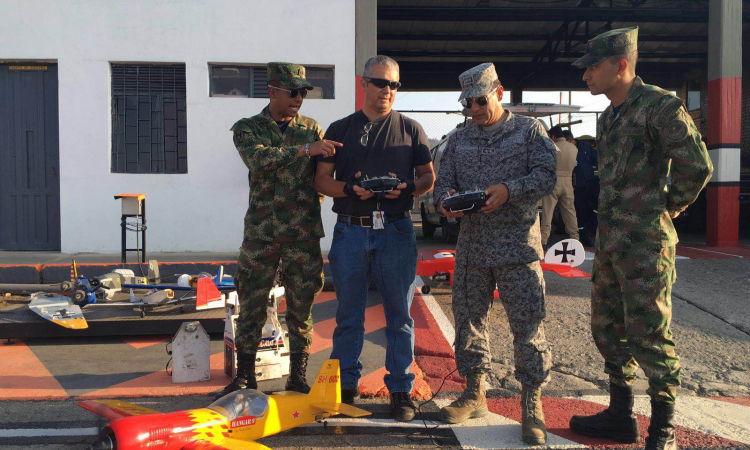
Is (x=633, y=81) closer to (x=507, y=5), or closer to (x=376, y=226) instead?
(x=376, y=226)

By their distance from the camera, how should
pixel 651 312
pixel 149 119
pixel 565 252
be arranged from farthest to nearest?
1. pixel 149 119
2. pixel 565 252
3. pixel 651 312

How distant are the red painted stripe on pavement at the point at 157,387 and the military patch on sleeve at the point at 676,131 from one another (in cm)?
338

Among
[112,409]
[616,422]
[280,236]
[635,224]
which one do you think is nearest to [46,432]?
[112,409]

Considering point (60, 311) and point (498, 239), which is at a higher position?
point (498, 239)

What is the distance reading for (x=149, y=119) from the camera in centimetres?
1062

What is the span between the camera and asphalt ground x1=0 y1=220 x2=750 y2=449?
3.41m

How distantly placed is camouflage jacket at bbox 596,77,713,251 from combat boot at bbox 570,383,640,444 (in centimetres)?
88

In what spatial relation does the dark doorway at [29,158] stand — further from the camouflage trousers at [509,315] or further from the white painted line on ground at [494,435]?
the white painted line on ground at [494,435]

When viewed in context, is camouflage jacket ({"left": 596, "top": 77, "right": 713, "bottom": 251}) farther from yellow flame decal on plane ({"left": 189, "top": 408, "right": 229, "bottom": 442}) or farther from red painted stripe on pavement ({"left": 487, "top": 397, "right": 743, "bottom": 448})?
yellow flame decal on plane ({"left": 189, "top": 408, "right": 229, "bottom": 442})

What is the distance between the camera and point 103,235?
1033 centimetres

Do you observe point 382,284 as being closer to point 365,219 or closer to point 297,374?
point 365,219

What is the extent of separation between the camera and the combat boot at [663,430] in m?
3.10

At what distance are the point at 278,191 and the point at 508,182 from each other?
1.58 meters

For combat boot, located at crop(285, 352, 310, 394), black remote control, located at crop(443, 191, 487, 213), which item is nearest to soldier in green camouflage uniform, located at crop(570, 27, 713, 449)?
black remote control, located at crop(443, 191, 487, 213)
